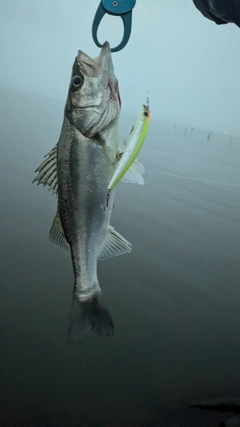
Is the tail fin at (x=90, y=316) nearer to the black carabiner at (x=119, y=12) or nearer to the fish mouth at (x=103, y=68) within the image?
the fish mouth at (x=103, y=68)

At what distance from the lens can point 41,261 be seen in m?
6.45

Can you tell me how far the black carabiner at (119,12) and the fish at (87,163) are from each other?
14cm

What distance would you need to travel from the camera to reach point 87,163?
2363mm

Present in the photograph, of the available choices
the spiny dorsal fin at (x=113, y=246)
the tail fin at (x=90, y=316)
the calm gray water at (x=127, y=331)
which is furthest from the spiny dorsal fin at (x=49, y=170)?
the calm gray water at (x=127, y=331)

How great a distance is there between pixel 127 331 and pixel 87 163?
3621mm

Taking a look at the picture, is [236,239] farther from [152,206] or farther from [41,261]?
[41,261]

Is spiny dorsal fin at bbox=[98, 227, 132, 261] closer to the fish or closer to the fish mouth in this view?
the fish

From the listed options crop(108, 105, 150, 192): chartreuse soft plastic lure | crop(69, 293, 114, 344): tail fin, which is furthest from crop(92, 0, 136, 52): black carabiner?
crop(69, 293, 114, 344): tail fin

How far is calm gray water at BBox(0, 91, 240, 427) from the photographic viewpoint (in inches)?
149

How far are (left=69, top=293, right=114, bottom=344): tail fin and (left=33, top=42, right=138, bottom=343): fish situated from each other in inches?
16.1

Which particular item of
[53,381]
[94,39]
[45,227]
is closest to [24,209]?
[45,227]

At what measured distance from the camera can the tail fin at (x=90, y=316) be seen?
116 inches

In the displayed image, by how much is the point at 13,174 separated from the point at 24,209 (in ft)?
11.6

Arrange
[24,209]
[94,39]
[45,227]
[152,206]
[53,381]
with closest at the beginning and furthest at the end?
[94,39], [53,381], [45,227], [24,209], [152,206]
